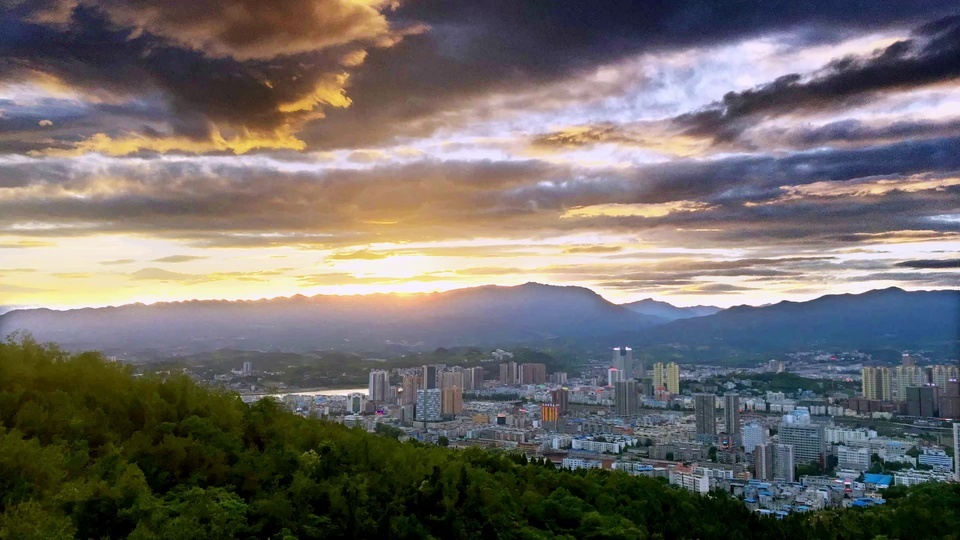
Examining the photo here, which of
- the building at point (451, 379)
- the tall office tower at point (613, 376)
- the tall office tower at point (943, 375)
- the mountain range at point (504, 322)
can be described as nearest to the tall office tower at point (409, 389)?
the building at point (451, 379)

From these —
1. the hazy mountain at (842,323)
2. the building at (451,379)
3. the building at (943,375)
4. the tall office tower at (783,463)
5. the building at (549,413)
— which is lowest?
the tall office tower at (783,463)

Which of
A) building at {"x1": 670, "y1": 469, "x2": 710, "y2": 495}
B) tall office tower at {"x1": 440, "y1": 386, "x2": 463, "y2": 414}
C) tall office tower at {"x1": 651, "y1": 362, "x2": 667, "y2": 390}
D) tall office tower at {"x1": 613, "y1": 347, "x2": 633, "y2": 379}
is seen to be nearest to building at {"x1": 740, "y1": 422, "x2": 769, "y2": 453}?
building at {"x1": 670, "y1": 469, "x2": 710, "y2": 495}

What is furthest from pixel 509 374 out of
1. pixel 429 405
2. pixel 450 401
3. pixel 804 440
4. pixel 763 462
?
pixel 763 462

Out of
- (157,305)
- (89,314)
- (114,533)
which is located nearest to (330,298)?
(157,305)

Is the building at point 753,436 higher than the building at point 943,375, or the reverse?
the building at point 943,375

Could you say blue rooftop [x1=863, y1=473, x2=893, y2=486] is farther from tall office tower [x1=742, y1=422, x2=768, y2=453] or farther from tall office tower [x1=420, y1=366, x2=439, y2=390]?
tall office tower [x1=420, y1=366, x2=439, y2=390]

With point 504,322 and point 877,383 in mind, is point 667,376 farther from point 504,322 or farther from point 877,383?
point 504,322

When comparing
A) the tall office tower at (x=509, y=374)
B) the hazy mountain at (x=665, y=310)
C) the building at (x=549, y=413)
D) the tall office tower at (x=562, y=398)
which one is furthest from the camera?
the hazy mountain at (x=665, y=310)

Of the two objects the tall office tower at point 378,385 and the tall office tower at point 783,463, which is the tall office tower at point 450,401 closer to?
the tall office tower at point 378,385
